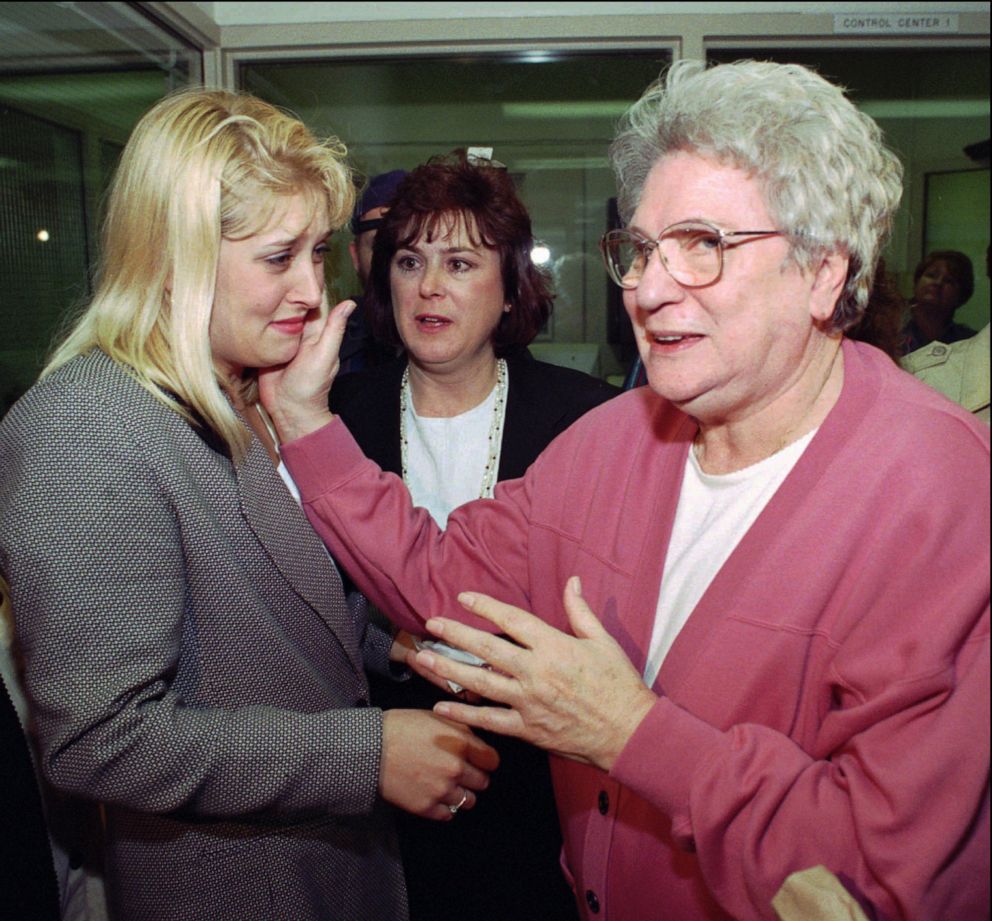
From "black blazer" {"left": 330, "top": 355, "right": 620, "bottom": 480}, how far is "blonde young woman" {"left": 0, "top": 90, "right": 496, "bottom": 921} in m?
0.49

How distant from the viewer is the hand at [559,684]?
863 millimetres

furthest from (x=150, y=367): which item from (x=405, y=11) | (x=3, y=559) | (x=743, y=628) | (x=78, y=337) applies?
(x=405, y=11)

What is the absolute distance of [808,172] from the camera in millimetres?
889

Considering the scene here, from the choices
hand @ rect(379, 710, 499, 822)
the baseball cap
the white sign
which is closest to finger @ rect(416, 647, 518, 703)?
hand @ rect(379, 710, 499, 822)

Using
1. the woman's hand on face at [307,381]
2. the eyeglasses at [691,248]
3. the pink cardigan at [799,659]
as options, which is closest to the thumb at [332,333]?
the woman's hand on face at [307,381]

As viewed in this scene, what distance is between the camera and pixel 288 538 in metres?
1.14

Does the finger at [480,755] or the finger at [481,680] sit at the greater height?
the finger at [481,680]

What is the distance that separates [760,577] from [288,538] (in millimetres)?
621

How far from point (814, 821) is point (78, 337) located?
1036 mm

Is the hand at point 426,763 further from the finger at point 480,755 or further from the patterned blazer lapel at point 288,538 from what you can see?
the patterned blazer lapel at point 288,538

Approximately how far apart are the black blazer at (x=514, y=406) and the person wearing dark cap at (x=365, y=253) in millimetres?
143

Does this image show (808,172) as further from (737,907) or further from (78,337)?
(78,337)

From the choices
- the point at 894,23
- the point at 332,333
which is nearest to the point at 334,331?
the point at 332,333

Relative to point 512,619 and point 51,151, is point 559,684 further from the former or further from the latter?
point 51,151
